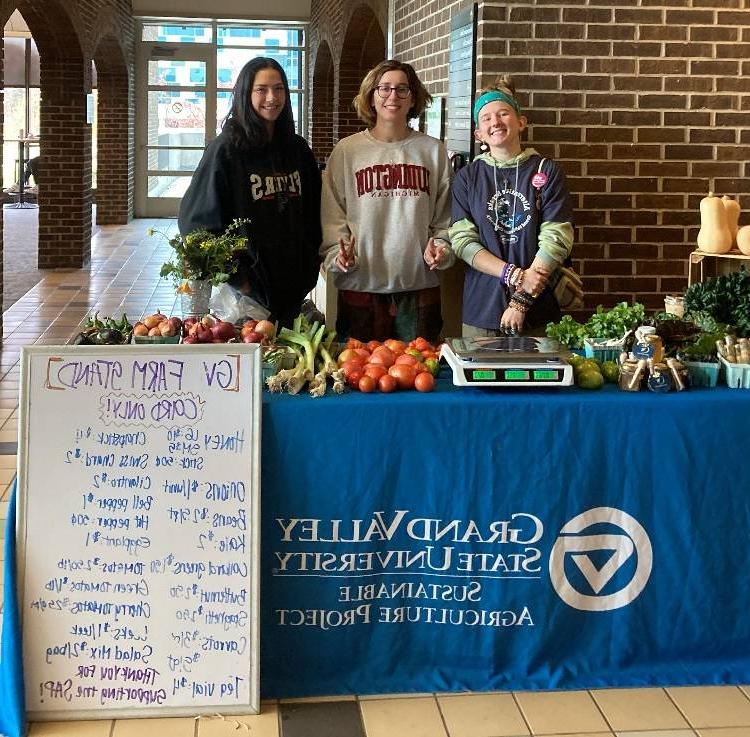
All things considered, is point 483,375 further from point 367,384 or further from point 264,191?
point 264,191

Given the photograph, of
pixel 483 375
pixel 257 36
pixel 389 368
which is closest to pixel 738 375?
pixel 483 375

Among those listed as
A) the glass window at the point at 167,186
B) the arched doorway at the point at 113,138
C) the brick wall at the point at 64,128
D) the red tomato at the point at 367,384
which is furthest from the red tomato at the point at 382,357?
the glass window at the point at 167,186

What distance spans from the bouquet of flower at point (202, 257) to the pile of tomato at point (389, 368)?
56 cm

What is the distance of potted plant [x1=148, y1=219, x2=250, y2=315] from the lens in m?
3.63

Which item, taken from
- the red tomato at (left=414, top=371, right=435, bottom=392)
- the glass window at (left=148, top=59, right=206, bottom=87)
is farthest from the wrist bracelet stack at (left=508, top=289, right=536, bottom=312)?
the glass window at (left=148, top=59, right=206, bottom=87)

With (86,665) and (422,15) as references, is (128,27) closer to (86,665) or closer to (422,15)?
(422,15)

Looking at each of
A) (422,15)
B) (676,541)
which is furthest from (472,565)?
(422,15)

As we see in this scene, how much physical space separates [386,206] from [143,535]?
1618mm

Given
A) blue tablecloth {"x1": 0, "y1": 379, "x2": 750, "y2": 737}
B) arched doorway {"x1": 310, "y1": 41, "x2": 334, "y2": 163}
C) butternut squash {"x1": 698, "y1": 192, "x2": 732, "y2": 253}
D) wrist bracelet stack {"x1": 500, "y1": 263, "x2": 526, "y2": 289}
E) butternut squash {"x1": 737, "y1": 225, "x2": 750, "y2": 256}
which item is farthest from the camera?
arched doorway {"x1": 310, "y1": 41, "x2": 334, "y2": 163}

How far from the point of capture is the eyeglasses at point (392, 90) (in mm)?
3963

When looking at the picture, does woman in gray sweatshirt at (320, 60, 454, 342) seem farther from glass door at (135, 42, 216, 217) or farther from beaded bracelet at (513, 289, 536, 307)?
glass door at (135, 42, 216, 217)

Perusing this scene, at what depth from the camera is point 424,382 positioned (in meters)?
3.13

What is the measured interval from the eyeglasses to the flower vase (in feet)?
Answer: 3.00

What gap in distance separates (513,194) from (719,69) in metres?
1.89
